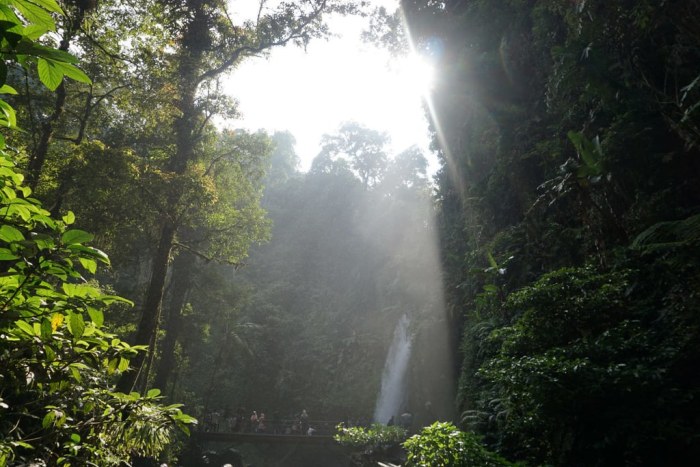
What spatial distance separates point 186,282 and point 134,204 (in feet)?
27.6

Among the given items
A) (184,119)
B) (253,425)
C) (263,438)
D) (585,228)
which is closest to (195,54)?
(184,119)

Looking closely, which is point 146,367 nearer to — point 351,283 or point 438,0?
point 438,0

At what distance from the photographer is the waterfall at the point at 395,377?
19.8 m

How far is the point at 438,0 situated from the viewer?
14531mm

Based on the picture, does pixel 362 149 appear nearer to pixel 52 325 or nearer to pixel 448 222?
pixel 448 222

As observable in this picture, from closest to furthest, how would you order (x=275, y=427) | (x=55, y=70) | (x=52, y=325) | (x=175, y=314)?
1. (x=55, y=70)
2. (x=52, y=325)
3. (x=175, y=314)
4. (x=275, y=427)

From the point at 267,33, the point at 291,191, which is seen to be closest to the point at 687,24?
the point at 267,33

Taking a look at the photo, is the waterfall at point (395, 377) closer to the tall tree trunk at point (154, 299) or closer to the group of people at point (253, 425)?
the group of people at point (253, 425)

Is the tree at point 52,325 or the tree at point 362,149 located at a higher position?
the tree at point 362,149

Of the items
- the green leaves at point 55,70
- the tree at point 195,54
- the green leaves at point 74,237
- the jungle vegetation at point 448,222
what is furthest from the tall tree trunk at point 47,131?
the green leaves at point 55,70

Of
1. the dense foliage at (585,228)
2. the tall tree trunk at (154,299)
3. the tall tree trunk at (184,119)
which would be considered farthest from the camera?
the tall tree trunk at (184,119)

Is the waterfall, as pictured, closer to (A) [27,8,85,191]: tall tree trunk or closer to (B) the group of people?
(B) the group of people

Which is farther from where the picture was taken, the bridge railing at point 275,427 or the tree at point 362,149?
the tree at point 362,149

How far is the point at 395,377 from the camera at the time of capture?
21.0m
